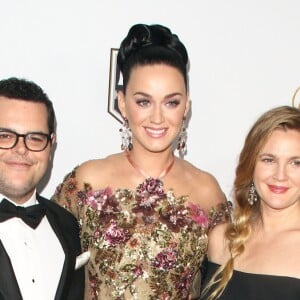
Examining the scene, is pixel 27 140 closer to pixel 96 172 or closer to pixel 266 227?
pixel 96 172

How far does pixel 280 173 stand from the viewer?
1.96 meters

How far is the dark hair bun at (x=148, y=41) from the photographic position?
226 cm

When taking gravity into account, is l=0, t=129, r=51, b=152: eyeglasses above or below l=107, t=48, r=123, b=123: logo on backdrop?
below

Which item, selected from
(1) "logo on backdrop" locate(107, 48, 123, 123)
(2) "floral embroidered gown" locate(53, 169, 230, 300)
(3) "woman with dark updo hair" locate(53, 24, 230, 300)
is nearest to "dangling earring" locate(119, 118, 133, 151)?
(3) "woman with dark updo hair" locate(53, 24, 230, 300)

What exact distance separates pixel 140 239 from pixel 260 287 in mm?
525

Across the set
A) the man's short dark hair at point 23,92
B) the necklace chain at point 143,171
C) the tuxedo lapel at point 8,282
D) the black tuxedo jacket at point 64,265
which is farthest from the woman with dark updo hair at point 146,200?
the tuxedo lapel at point 8,282

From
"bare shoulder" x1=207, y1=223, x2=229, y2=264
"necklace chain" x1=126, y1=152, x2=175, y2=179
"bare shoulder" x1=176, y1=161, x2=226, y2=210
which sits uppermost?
"necklace chain" x1=126, y1=152, x2=175, y2=179

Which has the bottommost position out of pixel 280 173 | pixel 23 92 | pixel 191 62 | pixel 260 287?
pixel 260 287

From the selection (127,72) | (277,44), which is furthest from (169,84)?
(277,44)

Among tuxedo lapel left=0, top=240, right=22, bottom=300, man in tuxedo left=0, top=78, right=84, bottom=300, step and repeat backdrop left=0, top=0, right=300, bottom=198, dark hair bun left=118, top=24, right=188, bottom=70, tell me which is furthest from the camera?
step and repeat backdrop left=0, top=0, right=300, bottom=198

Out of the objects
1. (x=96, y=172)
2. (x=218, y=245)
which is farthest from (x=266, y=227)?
(x=96, y=172)

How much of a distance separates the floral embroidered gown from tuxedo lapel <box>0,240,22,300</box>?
1.67 feet

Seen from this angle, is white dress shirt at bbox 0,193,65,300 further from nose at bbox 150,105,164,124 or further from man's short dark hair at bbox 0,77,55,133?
nose at bbox 150,105,164,124

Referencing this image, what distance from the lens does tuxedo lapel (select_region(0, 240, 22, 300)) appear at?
172cm
